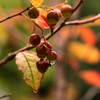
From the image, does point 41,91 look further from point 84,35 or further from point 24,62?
point 24,62

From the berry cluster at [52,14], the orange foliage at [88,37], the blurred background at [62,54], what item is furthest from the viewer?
the orange foliage at [88,37]

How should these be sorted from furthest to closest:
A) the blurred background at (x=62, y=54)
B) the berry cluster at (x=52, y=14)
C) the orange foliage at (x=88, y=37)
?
the orange foliage at (x=88, y=37), the blurred background at (x=62, y=54), the berry cluster at (x=52, y=14)

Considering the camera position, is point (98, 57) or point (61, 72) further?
point (98, 57)

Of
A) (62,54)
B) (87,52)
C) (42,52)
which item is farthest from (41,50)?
(87,52)

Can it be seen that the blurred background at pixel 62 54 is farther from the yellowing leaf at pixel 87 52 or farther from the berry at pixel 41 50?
the berry at pixel 41 50

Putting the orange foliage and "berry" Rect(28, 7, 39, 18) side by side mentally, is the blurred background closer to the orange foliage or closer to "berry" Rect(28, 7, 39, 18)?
the orange foliage

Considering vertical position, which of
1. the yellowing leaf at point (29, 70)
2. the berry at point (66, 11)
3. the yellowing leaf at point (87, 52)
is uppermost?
the berry at point (66, 11)

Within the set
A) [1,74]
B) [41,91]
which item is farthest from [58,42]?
[41,91]

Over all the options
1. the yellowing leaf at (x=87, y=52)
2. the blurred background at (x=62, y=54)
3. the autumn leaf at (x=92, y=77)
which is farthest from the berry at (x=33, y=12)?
the autumn leaf at (x=92, y=77)

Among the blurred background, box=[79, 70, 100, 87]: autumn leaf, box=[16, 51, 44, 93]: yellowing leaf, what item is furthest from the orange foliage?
box=[16, 51, 44, 93]: yellowing leaf
